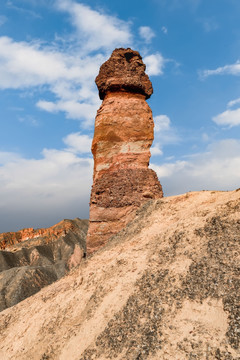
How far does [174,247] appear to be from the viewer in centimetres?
787

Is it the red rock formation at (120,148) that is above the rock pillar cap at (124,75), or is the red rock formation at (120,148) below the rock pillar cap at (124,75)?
below

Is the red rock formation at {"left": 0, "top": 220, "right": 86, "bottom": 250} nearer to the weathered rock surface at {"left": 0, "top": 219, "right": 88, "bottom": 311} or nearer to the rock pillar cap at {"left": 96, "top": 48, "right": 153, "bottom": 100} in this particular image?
the weathered rock surface at {"left": 0, "top": 219, "right": 88, "bottom": 311}

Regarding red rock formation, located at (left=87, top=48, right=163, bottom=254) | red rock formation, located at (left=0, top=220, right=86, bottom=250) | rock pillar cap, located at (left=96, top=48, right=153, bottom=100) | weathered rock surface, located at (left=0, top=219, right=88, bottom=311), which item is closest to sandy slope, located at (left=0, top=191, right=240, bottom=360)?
red rock formation, located at (left=87, top=48, right=163, bottom=254)

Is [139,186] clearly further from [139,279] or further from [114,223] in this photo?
[139,279]

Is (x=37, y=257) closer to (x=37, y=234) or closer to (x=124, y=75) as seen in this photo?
(x=37, y=234)

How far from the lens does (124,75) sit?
45.8 ft

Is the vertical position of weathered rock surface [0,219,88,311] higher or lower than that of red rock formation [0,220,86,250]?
lower

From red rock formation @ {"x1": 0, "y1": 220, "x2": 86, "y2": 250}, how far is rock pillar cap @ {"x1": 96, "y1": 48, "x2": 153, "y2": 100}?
139 ft

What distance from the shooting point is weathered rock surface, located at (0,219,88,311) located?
25.7 m

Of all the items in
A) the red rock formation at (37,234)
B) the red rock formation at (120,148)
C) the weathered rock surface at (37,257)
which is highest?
the red rock formation at (120,148)

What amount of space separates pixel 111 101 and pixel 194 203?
6807mm

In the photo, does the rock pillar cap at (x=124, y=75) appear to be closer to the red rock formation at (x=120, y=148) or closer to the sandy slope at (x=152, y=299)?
the red rock formation at (x=120, y=148)

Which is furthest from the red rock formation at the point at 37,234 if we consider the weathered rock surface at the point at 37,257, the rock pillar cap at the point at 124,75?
the rock pillar cap at the point at 124,75

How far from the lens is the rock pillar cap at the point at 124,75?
45.6ft
